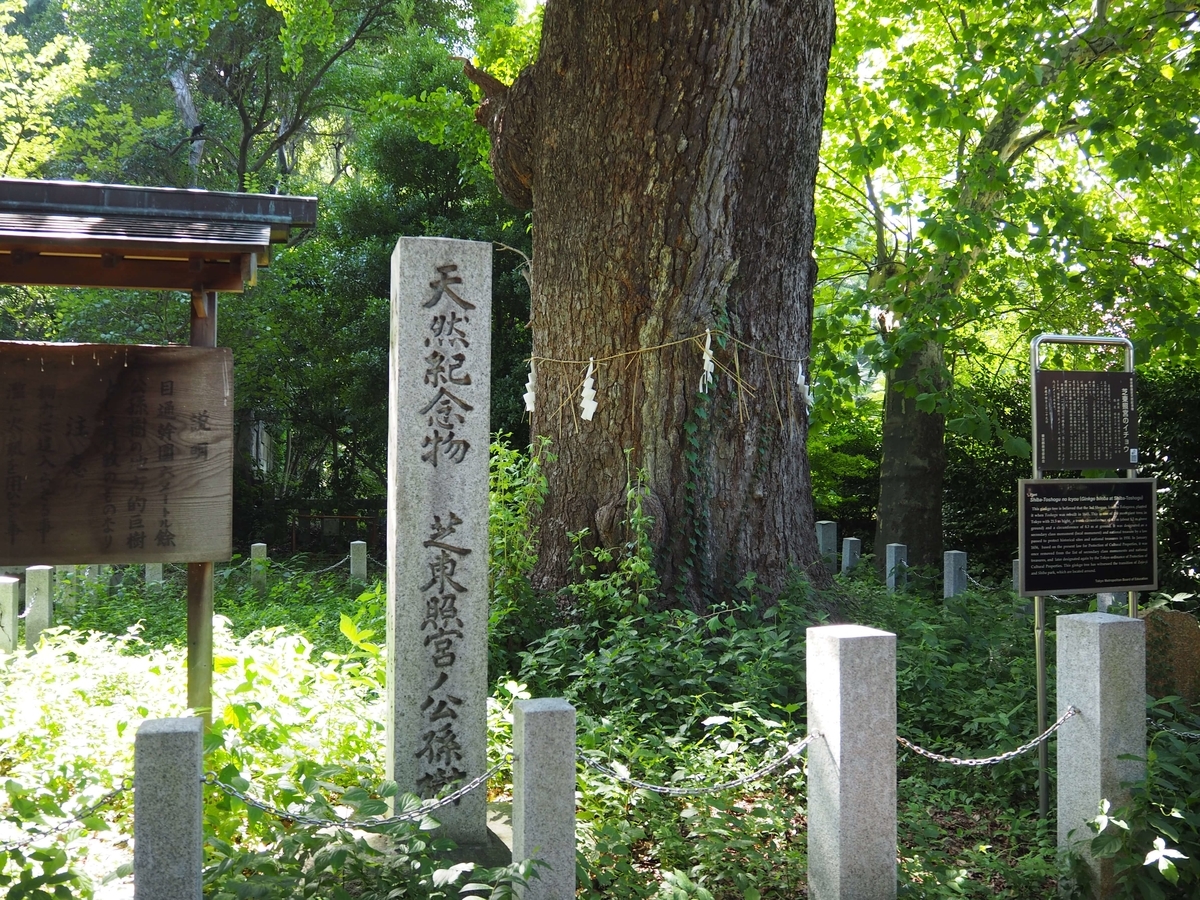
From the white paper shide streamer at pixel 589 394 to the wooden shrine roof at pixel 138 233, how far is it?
229 cm

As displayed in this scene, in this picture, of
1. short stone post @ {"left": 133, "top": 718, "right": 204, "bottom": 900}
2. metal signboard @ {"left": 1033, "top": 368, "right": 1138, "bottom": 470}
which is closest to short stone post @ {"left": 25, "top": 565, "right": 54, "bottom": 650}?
short stone post @ {"left": 133, "top": 718, "right": 204, "bottom": 900}

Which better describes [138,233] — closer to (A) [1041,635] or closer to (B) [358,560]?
(A) [1041,635]

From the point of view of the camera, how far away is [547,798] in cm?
311

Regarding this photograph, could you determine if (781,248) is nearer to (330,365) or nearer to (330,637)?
(330,637)

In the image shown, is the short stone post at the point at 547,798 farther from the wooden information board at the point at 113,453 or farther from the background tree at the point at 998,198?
the background tree at the point at 998,198

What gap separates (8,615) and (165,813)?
5190 mm

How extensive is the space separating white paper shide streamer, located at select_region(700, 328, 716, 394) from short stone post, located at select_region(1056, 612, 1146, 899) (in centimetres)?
304

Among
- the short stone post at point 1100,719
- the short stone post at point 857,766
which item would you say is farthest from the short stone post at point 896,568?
the short stone post at point 857,766

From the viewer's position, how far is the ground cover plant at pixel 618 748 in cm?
334

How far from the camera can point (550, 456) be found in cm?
669

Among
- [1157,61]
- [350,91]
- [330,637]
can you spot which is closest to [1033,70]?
[1157,61]

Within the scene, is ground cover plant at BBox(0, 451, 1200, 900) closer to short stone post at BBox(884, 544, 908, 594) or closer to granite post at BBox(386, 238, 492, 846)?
granite post at BBox(386, 238, 492, 846)

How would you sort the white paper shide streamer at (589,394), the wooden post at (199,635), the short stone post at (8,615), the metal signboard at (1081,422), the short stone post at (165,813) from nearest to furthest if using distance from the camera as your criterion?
the short stone post at (165,813) < the wooden post at (199,635) < the metal signboard at (1081,422) < the white paper shide streamer at (589,394) < the short stone post at (8,615)

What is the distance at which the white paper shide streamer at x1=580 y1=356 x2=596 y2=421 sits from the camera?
21.6 ft
